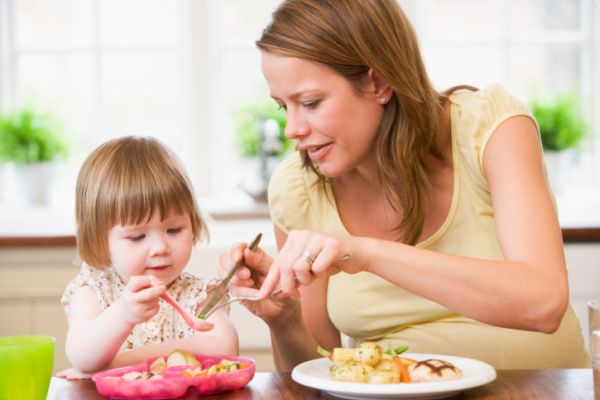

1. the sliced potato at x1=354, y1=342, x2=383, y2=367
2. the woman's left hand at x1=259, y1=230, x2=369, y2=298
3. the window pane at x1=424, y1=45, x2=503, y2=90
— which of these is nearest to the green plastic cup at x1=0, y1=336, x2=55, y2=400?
the woman's left hand at x1=259, y1=230, x2=369, y2=298

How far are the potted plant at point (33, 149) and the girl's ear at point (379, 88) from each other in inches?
82.9

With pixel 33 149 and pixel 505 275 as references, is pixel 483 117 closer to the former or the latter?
pixel 505 275

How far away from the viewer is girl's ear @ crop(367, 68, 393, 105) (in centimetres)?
170

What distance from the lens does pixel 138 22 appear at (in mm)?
3654

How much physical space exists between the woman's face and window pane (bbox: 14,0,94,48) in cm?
218

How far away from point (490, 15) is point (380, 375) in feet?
8.64

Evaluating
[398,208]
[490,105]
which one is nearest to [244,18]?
[398,208]

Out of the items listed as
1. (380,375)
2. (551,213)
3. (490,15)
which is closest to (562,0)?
(490,15)

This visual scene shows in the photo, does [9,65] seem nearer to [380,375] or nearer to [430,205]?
[430,205]

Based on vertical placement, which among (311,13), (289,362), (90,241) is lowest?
(289,362)

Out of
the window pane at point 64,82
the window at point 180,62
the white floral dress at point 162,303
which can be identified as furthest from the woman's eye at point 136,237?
the window pane at point 64,82

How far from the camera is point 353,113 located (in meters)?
1.68

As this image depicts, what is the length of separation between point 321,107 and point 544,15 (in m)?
2.29

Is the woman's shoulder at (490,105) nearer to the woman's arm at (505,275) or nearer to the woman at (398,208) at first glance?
the woman at (398,208)
